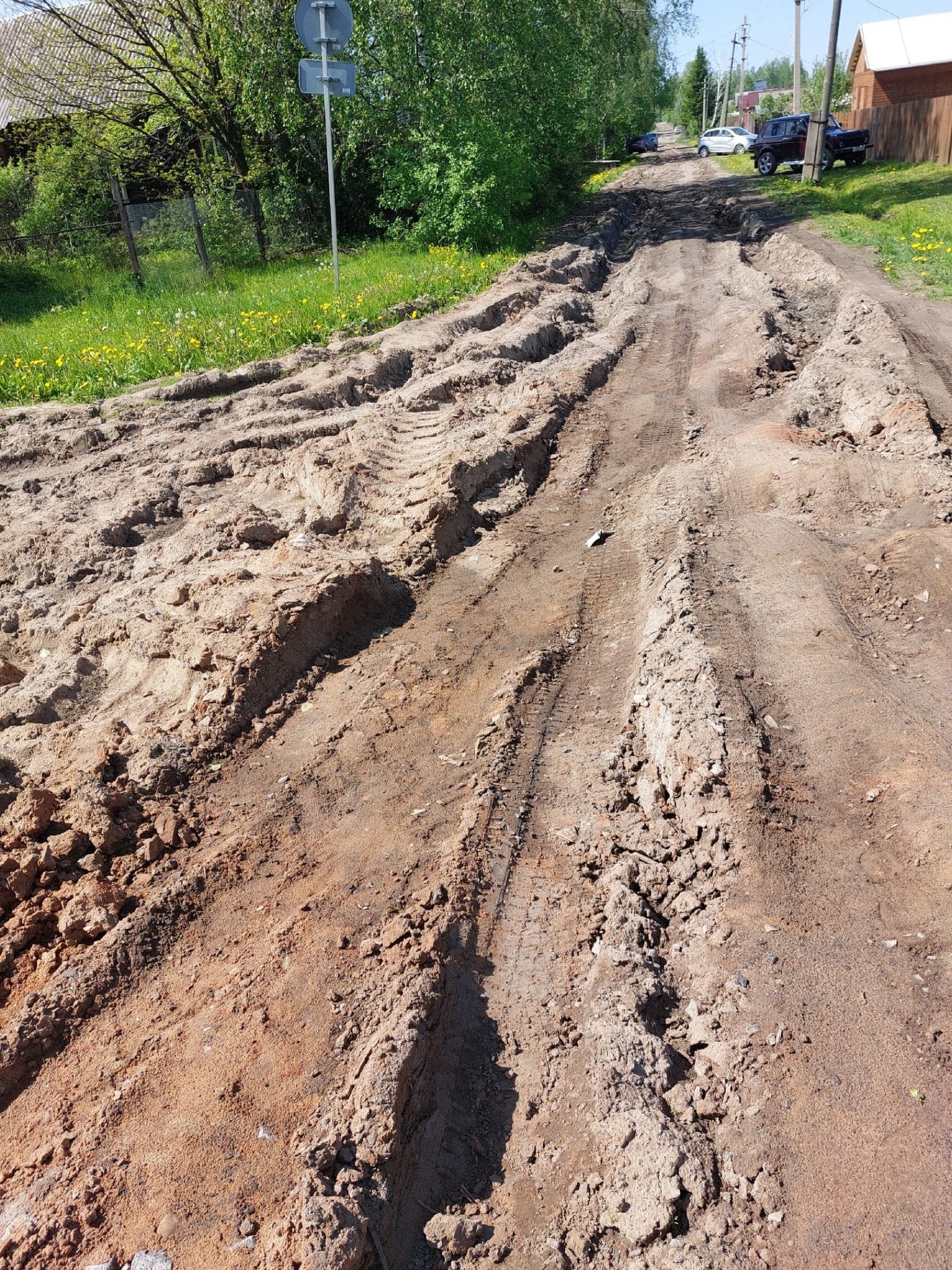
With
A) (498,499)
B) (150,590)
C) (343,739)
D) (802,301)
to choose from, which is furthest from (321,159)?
(343,739)

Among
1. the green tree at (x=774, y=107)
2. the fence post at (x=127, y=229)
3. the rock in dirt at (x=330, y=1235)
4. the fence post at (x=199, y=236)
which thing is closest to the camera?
the rock in dirt at (x=330, y=1235)

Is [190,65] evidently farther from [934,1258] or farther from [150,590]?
[934,1258]

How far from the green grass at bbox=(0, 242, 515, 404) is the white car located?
1292 inches

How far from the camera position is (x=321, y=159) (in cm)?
1908

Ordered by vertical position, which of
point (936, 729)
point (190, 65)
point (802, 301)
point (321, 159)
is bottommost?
point (936, 729)

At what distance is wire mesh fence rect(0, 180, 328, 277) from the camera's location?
1541 centimetres

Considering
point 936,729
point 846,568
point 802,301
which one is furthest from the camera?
point 802,301

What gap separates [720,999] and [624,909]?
0.54 m

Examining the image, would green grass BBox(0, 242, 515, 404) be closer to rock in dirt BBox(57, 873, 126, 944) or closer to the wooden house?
rock in dirt BBox(57, 873, 126, 944)

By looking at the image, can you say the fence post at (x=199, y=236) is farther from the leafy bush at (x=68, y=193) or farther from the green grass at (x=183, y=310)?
the leafy bush at (x=68, y=193)

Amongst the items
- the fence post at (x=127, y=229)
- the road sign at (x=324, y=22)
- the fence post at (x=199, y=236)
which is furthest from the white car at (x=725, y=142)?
the road sign at (x=324, y=22)

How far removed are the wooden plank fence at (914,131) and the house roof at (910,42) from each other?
11.4 m

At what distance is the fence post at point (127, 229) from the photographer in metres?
14.5

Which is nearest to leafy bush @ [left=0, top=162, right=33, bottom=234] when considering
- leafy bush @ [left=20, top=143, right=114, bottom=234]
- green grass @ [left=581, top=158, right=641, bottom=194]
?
leafy bush @ [left=20, top=143, right=114, bottom=234]
